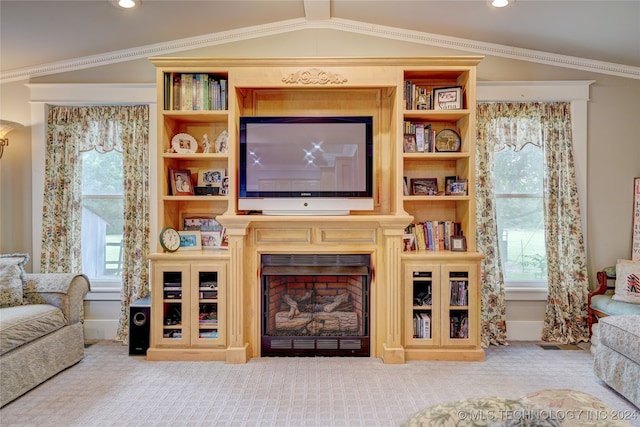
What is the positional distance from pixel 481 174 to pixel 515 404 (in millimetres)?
2970

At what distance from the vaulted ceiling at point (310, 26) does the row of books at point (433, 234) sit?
1654mm

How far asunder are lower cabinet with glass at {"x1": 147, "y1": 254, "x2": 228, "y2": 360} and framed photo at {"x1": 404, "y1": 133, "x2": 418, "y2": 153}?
5.87 feet

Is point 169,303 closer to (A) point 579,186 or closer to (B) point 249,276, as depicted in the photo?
(B) point 249,276

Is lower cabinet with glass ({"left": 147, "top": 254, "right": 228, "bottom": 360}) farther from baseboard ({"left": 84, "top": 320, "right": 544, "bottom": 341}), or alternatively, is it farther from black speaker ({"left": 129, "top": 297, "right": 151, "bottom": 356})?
baseboard ({"left": 84, "top": 320, "right": 544, "bottom": 341})

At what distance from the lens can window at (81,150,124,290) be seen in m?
3.85

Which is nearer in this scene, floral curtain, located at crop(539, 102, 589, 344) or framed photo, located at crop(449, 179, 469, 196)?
framed photo, located at crop(449, 179, 469, 196)

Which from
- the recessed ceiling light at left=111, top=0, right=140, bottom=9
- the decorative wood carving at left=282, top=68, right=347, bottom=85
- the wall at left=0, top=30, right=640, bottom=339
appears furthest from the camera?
the wall at left=0, top=30, right=640, bottom=339

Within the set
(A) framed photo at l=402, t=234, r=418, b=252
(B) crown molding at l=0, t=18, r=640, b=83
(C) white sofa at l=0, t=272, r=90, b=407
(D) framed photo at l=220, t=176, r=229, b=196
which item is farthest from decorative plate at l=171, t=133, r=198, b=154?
(A) framed photo at l=402, t=234, r=418, b=252

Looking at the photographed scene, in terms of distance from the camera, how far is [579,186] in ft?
12.1

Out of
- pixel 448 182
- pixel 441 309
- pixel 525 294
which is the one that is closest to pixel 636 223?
pixel 525 294

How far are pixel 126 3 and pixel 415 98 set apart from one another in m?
2.31

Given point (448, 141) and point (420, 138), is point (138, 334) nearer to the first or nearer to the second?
point (420, 138)

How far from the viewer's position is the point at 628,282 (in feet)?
10.9

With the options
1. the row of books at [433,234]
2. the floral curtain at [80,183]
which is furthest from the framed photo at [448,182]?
the floral curtain at [80,183]
